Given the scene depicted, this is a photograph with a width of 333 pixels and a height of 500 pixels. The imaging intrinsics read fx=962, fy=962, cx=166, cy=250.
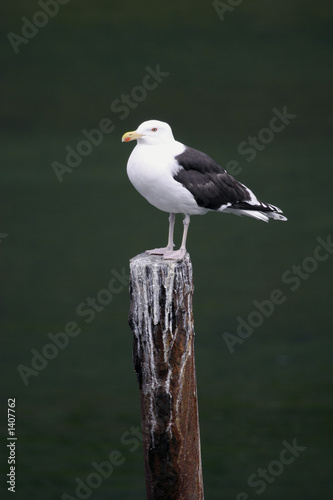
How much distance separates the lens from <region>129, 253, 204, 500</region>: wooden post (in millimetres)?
5633

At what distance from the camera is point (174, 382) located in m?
5.70

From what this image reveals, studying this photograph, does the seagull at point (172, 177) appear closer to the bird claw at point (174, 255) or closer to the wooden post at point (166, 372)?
the bird claw at point (174, 255)

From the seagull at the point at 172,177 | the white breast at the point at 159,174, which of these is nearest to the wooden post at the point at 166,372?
the seagull at the point at 172,177

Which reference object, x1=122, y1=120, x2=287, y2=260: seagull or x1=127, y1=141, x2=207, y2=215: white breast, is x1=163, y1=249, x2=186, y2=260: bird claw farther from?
x1=127, y1=141, x2=207, y2=215: white breast

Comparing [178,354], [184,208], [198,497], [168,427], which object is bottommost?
[198,497]

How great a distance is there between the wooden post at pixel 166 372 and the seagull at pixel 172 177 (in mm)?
315

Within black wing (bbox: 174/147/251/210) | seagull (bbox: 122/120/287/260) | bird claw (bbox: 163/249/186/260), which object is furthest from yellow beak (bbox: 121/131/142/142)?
bird claw (bbox: 163/249/186/260)

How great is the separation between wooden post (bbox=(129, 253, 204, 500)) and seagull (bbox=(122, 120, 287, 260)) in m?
0.32

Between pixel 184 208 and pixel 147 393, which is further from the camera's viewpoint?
pixel 184 208

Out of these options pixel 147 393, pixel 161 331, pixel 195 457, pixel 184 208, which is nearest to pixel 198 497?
pixel 195 457

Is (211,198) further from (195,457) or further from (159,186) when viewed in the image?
(195,457)

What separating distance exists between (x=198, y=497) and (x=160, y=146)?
87.9 inches

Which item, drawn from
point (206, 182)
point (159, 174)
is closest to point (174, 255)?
point (159, 174)

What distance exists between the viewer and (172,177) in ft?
20.4
